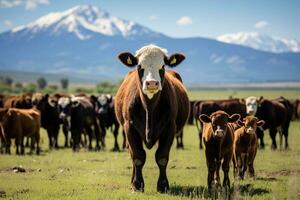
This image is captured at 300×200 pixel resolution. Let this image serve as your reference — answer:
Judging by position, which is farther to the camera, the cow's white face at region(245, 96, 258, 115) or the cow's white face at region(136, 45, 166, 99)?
the cow's white face at region(245, 96, 258, 115)

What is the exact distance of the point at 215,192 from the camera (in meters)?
9.41

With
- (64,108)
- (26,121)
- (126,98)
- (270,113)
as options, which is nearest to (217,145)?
(126,98)

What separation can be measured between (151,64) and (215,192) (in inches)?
102

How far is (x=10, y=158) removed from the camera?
17547 mm

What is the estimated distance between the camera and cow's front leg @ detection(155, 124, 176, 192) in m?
9.71

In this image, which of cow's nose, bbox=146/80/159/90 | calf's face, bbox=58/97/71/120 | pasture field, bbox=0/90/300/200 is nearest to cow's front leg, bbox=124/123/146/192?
pasture field, bbox=0/90/300/200

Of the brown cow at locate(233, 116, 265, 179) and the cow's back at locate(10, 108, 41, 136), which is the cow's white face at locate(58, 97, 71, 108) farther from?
the brown cow at locate(233, 116, 265, 179)

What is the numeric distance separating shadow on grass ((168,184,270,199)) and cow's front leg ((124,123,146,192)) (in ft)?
1.98

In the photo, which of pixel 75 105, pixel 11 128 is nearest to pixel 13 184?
pixel 11 128

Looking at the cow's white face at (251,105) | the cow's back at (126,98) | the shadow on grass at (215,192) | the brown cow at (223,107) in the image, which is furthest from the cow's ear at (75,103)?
the shadow on grass at (215,192)

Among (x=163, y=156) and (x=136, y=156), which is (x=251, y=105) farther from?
(x=136, y=156)

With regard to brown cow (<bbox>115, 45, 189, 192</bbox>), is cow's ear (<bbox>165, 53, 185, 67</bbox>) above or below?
→ above

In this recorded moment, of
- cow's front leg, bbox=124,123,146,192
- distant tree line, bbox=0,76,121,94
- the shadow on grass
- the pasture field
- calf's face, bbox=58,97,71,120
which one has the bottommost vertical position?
the pasture field

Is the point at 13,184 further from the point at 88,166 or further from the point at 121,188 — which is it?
the point at 88,166
